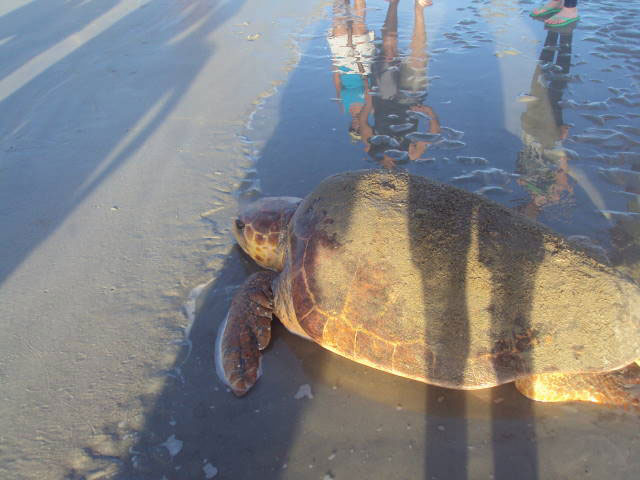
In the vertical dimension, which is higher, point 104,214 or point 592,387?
point 104,214

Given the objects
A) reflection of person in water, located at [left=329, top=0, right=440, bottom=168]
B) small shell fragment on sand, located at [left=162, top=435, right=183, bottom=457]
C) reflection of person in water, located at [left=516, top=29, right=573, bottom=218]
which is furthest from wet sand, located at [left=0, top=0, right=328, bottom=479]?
reflection of person in water, located at [left=516, top=29, right=573, bottom=218]

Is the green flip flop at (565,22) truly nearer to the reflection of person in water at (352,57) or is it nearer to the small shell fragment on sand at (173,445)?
the reflection of person in water at (352,57)

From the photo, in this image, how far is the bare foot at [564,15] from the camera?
6621mm

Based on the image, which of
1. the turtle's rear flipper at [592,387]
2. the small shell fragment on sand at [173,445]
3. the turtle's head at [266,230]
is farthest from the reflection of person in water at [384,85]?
the small shell fragment on sand at [173,445]

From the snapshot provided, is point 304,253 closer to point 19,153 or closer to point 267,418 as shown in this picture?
point 267,418

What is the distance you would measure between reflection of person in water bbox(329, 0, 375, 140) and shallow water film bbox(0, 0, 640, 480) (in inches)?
1.7

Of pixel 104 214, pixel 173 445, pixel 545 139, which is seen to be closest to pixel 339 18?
pixel 545 139

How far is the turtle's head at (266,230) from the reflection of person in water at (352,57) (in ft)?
5.97

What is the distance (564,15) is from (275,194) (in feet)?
20.6

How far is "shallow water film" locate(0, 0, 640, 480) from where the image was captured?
1.99 meters

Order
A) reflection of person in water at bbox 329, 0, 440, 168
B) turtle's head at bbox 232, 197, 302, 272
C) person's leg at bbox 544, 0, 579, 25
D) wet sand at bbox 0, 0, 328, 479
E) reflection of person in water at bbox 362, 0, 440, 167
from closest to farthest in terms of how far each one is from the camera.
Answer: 1. wet sand at bbox 0, 0, 328, 479
2. turtle's head at bbox 232, 197, 302, 272
3. reflection of person in water at bbox 362, 0, 440, 167
4. reflection of person in water at bbox 329, 0, 440, 168
5. person's leg at bbox 544, 0, 579, 25

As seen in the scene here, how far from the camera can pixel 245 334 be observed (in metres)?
2.40

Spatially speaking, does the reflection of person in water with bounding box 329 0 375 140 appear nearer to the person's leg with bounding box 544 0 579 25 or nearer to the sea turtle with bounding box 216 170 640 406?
the sea turtle with bounding box 216 170 640 406

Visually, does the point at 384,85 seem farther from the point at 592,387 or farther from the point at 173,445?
the point at 173,445
